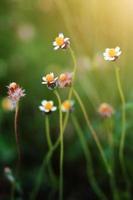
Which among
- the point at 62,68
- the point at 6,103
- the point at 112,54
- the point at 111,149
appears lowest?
the point at 111,149

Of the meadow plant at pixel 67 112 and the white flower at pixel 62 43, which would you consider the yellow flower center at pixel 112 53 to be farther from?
the white flower at pixel 62 43

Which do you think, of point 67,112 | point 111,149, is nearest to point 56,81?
point 67,112

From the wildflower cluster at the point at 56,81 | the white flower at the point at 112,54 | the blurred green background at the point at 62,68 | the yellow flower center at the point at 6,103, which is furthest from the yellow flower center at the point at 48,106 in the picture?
the yellow flower center at the point at 6,103

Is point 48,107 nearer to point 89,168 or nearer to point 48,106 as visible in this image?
point 48,106

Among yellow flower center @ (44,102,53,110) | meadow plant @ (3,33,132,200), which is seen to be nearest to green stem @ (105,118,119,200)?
meadow plant @ (3,33,132,200)

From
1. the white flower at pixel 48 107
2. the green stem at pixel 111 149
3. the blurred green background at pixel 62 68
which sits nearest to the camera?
the white flower at pixel 48 107

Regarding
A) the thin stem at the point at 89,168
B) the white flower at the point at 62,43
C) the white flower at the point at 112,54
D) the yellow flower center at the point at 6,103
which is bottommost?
the thin stem at the point at 89,168

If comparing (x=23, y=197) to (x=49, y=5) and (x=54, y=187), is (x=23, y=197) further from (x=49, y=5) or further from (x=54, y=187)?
(x=49, y=5)

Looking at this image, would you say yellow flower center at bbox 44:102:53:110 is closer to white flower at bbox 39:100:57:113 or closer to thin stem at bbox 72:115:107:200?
white flower at bbox 39:100:57:113

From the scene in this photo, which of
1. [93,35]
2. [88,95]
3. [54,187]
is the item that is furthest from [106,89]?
[54,187]
